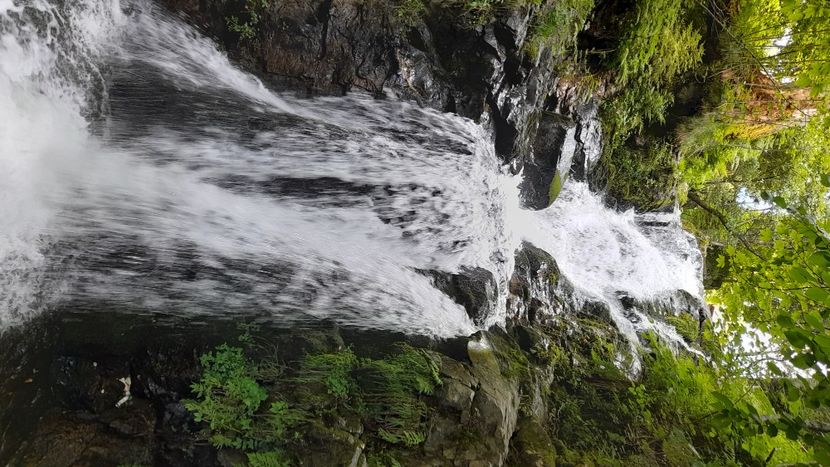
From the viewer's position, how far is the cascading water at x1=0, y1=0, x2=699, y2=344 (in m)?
3.58

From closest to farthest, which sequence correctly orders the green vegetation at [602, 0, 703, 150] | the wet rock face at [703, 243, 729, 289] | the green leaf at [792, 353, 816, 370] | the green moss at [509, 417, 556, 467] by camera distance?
1. the green leaf at [792, 353, 816, 370]
2. the green moss at [509, 417, 556, 467]
3. the green vegetation at [602, 0, 703, 150]
4. the wet rock face at [703, 243, 729, 289]

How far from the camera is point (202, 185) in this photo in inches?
165

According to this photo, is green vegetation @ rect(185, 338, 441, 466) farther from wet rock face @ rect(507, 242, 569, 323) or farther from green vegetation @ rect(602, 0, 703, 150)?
green vegetation @ rect(602, 0, 703, 150)

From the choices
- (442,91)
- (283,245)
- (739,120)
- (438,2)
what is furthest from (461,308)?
(739,120)

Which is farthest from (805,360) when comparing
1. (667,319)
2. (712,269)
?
(712,269)

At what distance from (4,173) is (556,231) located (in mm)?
6374

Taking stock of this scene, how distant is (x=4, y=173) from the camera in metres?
3.36

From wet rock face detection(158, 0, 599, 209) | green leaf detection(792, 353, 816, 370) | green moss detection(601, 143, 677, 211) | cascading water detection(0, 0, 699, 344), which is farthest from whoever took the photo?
green moss detection(601, 143, 677, 211)

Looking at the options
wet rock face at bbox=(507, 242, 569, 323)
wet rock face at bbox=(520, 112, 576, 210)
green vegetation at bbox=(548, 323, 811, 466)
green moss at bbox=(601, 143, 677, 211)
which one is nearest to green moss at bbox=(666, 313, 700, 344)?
green vegetation at bbox=(548, 323, 811, 466)

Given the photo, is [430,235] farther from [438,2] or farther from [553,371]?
[438,2]

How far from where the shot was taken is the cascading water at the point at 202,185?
3.58 meters

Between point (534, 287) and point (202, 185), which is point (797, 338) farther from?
point (534, 287)

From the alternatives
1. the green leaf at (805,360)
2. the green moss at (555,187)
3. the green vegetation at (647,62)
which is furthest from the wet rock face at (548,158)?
the green leaf at (805,360)

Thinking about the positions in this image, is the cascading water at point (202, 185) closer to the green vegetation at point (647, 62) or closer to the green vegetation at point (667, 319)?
the green vegetation at point (667, 319)
